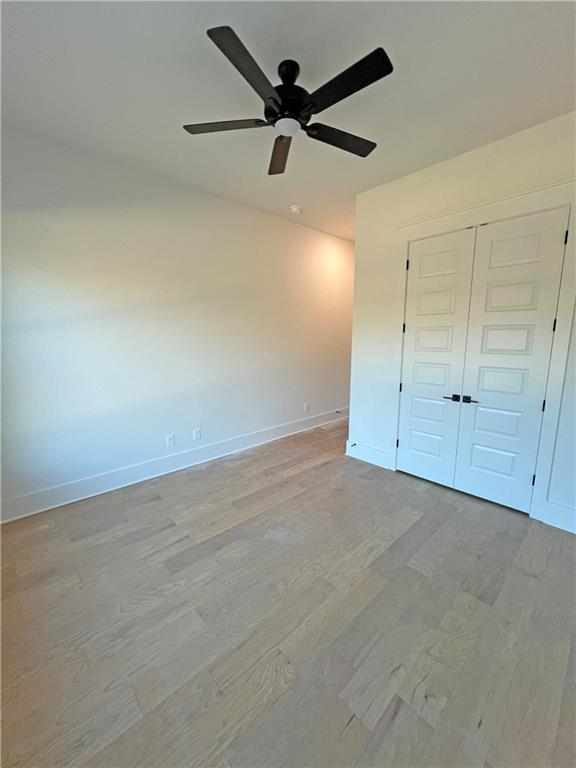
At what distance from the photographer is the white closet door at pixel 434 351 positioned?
8.73ft

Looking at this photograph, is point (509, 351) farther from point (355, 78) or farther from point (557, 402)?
point (355, 78)

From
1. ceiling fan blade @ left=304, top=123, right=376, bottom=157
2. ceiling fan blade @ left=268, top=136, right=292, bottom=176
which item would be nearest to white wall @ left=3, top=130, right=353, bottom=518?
ceiling fan blade @ left=268, top=136, right=292, bottom=176

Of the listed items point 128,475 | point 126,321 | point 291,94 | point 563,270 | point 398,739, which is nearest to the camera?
point 398,739

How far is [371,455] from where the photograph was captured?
3465 mm

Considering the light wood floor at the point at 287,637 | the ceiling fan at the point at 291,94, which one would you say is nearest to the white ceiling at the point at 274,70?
the ceiling fan at the point at 291,94

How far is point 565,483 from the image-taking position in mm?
2271

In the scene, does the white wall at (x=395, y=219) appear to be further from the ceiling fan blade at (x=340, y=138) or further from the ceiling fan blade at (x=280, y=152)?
the ceiling fan blade at (x=280, y=152)

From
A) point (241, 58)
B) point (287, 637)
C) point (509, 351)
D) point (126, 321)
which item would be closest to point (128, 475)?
point (126, 321)

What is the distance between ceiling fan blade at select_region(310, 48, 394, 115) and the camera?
125cm

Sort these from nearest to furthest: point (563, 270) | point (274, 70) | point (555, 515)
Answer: point (274, 70) → point (563, 270) → point (555, 515)

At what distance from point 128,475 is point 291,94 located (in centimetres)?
315

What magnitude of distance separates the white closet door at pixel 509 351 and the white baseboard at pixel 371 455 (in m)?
0.72

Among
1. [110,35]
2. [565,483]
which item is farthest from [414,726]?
[110,35]

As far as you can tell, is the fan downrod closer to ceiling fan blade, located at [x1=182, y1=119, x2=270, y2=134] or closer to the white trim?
ceiling fan blade, located at [x1=182, y1=119, x2=270, y2=134]
